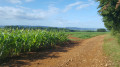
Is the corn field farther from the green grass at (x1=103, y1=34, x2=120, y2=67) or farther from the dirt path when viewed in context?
the green grass at (x1=103, y1=34, x2=120, y2=67)

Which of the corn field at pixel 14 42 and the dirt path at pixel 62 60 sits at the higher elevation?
the corn field at pixel 14 42

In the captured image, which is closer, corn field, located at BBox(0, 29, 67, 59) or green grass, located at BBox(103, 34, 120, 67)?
corn field, located at BBox(0, 29, 67, 59)

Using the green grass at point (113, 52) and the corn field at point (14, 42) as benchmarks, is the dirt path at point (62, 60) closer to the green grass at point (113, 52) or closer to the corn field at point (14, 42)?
the green grass at point (113, 52)

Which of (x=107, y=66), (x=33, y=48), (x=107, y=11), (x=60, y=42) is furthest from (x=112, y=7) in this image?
(x=33, y=48)

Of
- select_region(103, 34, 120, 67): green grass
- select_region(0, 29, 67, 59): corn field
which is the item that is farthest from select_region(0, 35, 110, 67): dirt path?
select_region(0, 29, 67, 59): corn field

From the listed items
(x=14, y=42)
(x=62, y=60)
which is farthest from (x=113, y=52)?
(x=14, y=42)

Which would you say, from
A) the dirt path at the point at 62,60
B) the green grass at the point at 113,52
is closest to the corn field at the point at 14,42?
the dirt path at the point at 62,60

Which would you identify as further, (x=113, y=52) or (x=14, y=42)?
(x=113, y=52)

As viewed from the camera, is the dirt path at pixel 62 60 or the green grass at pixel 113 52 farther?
the green grass at pixel 113 52

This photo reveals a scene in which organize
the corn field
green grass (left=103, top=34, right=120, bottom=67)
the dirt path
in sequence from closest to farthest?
the dirt path → the corn field → green grass (left=103, top=34, right=120, bottom=67)

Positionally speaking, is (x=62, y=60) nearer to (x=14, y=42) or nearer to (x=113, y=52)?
(x=14, y=42)

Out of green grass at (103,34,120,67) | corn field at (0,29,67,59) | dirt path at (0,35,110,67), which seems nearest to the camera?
dirt path at (0,35,110,67)

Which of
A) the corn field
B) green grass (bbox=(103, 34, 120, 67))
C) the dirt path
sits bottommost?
the dirt path

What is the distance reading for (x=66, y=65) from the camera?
506 cm
